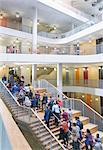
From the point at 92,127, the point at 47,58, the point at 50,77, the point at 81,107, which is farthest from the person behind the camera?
the point at 50,77

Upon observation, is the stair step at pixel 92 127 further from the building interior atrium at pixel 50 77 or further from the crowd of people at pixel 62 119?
the crowd of people at pixel 62 119

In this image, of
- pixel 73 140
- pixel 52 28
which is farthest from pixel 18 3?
pixel 73 140

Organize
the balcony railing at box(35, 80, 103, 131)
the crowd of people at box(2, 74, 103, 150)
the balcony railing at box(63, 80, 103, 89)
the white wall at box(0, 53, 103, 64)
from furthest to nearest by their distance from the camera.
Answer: the balcony railing at box(63, 80, 103, 89) → the white wall at box(0, 53, 103, 64) → the balcony railing at box(35, 80, 103, 131) → the crowd of people at box(2, 74, 103, 150)

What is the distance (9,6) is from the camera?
2262 centimetres

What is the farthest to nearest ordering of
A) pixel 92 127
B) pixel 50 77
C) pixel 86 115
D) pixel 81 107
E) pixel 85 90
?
pixel 50 77 < pixel 85 90 < pixel 81 107 < pixel 86 115 < pixel 92 127

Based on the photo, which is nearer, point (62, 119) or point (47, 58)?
point (62, 119)

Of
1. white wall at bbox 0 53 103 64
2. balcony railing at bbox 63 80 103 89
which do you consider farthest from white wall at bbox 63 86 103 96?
white wall at bbox 0 53 103 64

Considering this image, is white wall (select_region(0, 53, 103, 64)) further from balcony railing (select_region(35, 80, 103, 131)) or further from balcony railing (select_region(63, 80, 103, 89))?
balcony railing (select_region(63, 80, 103, 89))

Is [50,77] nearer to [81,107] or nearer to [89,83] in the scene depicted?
[89,83]

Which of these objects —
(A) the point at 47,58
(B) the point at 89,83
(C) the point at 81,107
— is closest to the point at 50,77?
(B) the point at 89,83

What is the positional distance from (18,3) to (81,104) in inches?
446

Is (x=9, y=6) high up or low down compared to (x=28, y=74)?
up

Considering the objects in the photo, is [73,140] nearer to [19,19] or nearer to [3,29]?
[3,29]

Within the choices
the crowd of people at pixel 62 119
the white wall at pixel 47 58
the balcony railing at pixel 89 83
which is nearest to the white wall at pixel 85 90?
the balcony railing at pixel 89 83
